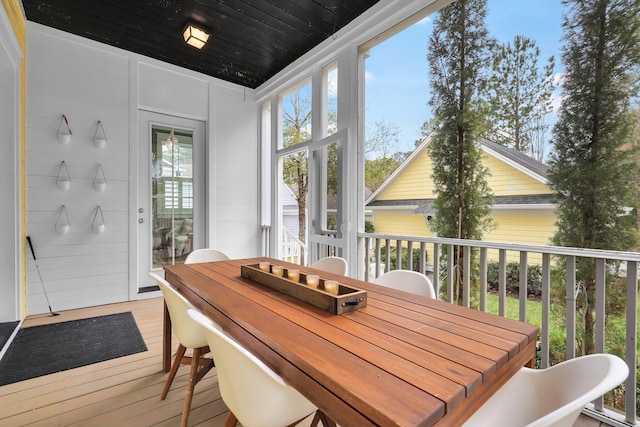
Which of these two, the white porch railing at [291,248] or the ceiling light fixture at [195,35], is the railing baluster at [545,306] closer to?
the white porch railing at [291,248]

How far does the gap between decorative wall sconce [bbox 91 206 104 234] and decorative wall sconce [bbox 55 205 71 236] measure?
0.74 ft

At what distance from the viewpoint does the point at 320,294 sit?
52.0 inches

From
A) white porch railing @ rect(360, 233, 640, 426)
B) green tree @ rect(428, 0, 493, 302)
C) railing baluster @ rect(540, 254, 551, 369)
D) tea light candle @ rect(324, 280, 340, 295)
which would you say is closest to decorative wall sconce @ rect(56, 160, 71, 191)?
tea light candle @ rect(324, 280, 340, 295)

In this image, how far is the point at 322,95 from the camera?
3.66m

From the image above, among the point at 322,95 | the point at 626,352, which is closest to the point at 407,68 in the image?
the point at 322,95

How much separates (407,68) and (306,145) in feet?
4.91

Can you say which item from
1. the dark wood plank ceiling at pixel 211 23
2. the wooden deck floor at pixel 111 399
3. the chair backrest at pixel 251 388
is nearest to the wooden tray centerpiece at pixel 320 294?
the chair backrest at pixel 251 388

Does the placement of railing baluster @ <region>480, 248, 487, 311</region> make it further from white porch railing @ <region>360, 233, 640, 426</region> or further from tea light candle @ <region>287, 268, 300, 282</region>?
tea light candle @ <region>287, 268, 300, 282</region>

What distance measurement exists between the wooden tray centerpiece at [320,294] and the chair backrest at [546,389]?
0.55 m

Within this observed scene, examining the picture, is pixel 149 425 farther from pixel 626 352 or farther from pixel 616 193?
pixel 616 193

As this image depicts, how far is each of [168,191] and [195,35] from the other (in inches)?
77.6

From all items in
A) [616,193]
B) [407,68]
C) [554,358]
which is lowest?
[554,358]

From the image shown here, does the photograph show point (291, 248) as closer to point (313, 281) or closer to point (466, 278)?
point (466, 278)

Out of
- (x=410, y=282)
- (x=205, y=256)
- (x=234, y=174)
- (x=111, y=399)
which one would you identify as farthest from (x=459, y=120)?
(x=234, y=174)
